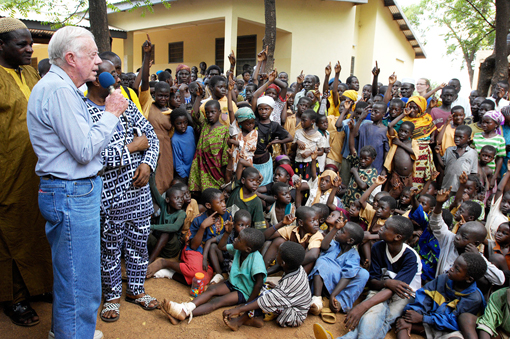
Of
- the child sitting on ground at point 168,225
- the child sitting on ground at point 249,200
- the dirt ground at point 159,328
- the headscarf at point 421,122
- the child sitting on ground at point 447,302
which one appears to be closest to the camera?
the dirt ground at point 159,328

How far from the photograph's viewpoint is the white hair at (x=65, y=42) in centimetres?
187

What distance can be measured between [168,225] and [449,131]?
4.18m

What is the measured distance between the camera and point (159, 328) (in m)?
2.75

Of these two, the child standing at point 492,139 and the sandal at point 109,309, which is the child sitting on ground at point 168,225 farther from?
the child standing at point 492,139

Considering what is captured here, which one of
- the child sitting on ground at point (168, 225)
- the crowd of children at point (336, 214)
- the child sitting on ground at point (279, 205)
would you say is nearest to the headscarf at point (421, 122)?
the crowd of children at point (336, 214)

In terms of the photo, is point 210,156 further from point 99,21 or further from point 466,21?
point 466,21

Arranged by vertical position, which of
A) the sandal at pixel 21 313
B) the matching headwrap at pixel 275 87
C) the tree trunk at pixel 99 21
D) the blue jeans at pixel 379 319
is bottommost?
the blue jeans at pixel 379 319

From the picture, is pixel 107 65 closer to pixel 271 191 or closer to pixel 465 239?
pixel 271 191

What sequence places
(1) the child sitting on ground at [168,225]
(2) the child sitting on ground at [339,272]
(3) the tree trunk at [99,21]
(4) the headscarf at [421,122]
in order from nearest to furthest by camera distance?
(2) the child sitting on ground at [339,272]
(1) the child sitting on ground at [168,225]
(4) the headscarf at [421,122]
(3) the tree trunk at [99,21]

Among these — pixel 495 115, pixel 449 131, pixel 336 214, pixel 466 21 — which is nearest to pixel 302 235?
pixel 336 214

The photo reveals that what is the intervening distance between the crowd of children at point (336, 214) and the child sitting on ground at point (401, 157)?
0.02 meters

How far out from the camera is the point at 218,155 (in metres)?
4.30

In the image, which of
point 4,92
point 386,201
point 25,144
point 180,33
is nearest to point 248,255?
point 386,201

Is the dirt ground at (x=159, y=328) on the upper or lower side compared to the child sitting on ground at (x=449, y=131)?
lower
